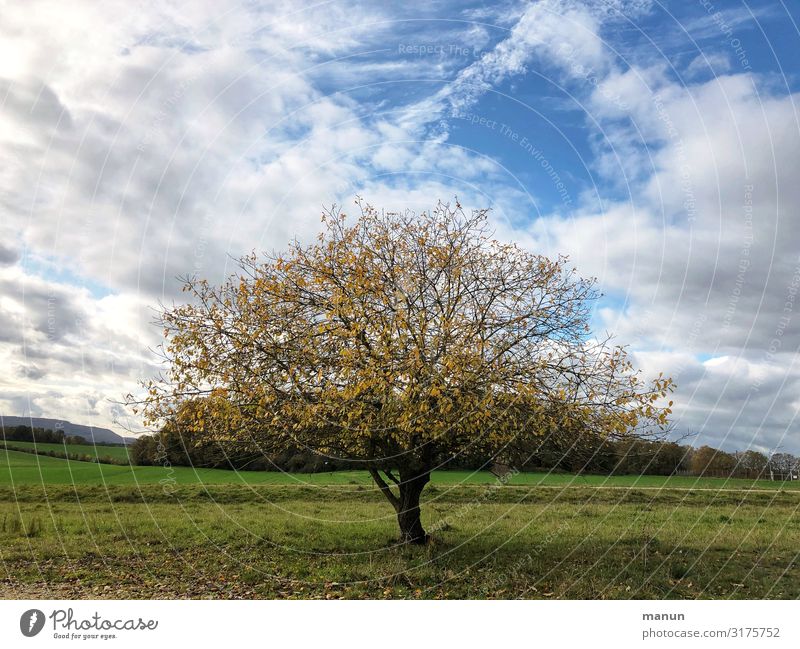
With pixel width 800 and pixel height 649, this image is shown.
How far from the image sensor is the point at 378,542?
21.2 meters

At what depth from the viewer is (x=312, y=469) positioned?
2072 centimetres

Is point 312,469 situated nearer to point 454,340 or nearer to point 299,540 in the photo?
point 299,540

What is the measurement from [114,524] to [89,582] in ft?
37.4

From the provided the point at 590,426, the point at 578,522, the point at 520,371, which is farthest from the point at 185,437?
the point at 578,522

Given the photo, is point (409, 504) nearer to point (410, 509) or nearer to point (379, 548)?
point (410, 509)
